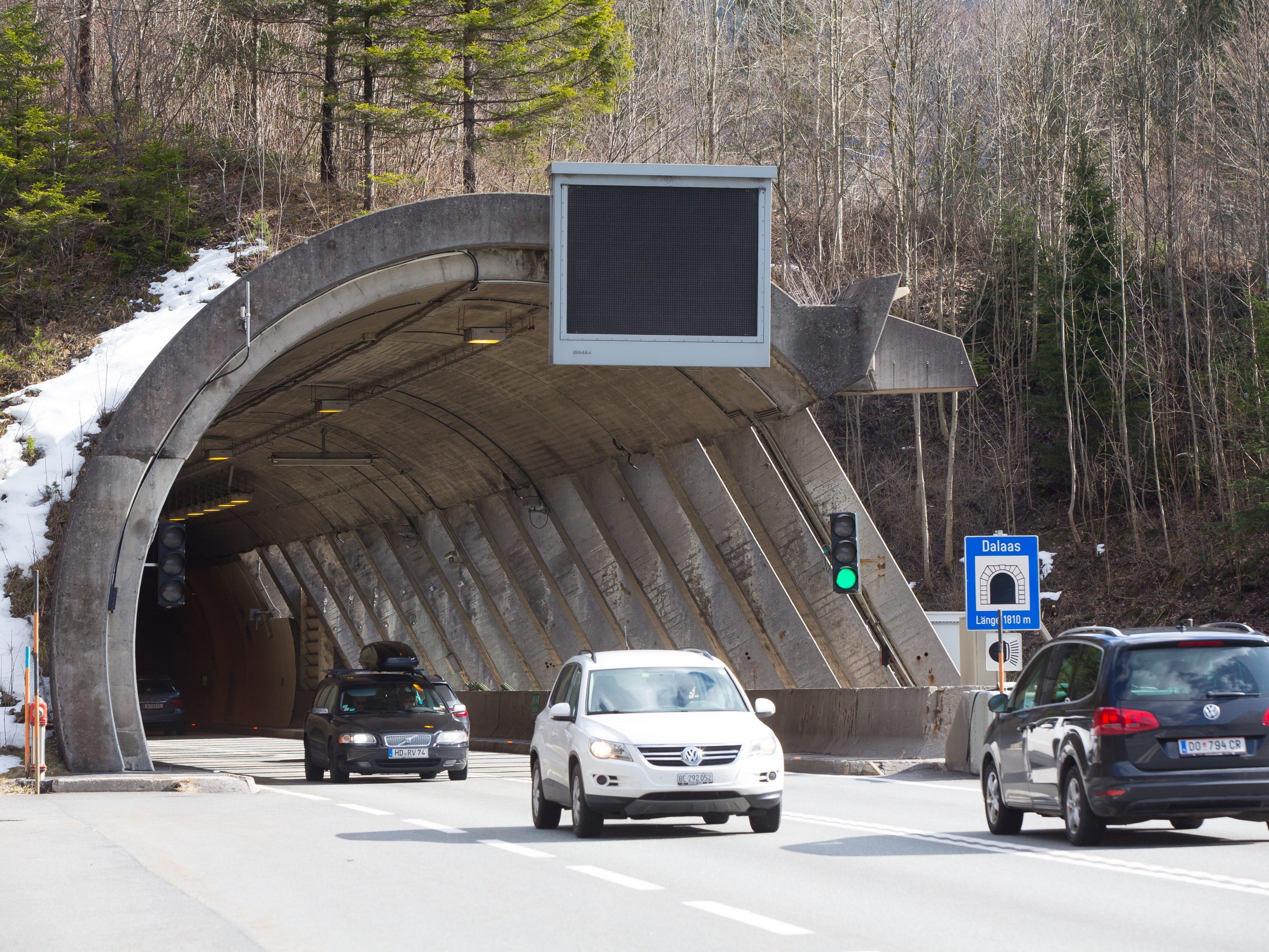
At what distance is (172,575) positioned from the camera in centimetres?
2088

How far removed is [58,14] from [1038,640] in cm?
2928

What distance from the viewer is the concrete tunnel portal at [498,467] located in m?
21.5

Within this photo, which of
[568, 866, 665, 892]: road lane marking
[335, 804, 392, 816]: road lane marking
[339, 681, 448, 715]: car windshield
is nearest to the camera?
[568, 866, 665, 892]: road lane marking

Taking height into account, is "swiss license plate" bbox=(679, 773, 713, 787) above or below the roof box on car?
below

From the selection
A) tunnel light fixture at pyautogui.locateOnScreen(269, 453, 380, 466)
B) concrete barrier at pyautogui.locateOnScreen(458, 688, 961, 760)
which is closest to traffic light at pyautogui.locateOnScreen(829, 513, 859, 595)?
concrete barrier at pyautogui.locateOnScreen(458, 688, 961, 760)

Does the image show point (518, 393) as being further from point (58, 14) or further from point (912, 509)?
point (912, 509)

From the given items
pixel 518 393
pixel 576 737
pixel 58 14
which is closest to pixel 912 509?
pixel 518 393

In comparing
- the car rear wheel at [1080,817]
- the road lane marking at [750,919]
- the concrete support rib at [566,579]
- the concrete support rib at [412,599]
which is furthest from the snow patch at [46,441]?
the concrete support rib at [412,599]

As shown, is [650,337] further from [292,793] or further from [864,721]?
[292,793]

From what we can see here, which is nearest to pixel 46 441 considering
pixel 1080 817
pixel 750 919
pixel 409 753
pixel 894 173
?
pixel 409 753

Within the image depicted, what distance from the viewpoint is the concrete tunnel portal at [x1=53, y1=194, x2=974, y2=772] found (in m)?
21.5

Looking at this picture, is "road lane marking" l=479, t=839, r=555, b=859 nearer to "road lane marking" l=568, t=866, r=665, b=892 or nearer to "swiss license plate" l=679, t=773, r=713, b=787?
"road lane marking" l=568, t=866, r=665, b=892

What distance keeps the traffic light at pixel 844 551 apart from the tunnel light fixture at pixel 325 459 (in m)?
15.9

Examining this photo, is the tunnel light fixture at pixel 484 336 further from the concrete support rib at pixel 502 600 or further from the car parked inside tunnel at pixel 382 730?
the concrete support rib at pixel 502 600
